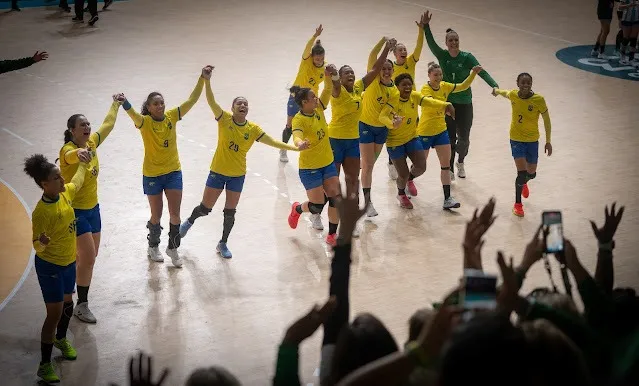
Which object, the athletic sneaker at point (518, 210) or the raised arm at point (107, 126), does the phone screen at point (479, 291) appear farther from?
the athletic sneaker at point (518, 210)

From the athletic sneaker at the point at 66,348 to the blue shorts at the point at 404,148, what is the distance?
15.6ft

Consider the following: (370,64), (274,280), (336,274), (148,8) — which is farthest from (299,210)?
(148,8)

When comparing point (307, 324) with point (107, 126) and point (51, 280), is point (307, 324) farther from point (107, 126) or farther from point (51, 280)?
point (107, 126)

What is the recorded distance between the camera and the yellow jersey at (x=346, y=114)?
10312 millimetres

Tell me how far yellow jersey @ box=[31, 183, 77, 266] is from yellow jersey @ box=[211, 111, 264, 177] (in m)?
2.29

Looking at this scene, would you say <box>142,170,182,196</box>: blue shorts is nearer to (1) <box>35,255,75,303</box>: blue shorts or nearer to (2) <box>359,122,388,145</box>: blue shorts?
(1) <box>35,255,75,303</box>: blue shorts

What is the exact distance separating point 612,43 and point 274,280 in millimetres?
12489

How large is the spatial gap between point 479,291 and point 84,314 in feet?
18.9

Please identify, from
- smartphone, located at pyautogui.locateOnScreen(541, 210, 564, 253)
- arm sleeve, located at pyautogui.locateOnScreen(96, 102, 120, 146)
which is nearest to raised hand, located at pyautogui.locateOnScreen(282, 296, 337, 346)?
smartphone, located at pyautogui.locateOnScreen(541, 210, 564, 253)

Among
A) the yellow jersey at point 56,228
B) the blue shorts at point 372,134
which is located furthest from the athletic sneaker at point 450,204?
the yellow jersey at point 56,228

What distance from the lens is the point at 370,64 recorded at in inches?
448

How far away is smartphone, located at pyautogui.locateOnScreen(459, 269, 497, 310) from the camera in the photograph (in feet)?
11.0

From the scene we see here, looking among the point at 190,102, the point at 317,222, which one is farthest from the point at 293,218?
the point at 190,102

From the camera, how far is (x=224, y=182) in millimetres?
9586
